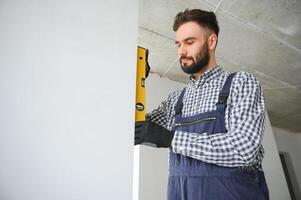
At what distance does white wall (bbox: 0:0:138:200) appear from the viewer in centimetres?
39

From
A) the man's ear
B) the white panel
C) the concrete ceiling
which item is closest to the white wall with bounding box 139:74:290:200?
the white panel

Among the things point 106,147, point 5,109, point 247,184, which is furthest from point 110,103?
point 247,184

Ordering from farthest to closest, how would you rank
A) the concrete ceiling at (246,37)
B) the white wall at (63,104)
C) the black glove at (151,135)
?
1. the concrete ceiling at (246,37)
2. the black glove at (151,135)
3. the white wall at (63,104)

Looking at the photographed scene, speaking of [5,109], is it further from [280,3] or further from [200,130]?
[280,3]

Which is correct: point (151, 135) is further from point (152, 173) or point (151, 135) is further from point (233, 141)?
point (152, 173)

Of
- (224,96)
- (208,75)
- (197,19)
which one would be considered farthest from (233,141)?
(197,19)

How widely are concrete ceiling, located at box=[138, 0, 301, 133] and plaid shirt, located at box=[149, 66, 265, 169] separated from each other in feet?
2.83

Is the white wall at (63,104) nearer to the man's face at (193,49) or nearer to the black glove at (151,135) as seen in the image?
the black glove at (151,135)

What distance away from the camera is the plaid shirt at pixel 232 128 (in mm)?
669

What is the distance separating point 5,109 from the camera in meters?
0.39

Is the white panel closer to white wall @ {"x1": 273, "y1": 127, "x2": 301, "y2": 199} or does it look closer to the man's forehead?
white wall @ {"x1": 273, "y1": 127, "x2": 301, "y2": 199}

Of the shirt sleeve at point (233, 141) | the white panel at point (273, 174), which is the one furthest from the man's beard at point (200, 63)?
the white panel at point (273, 174)

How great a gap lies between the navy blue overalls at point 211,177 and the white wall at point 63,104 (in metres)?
0.33

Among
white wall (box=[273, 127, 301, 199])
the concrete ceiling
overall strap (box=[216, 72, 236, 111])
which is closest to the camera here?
overall strap (box=[216, 72, 236, 111])
